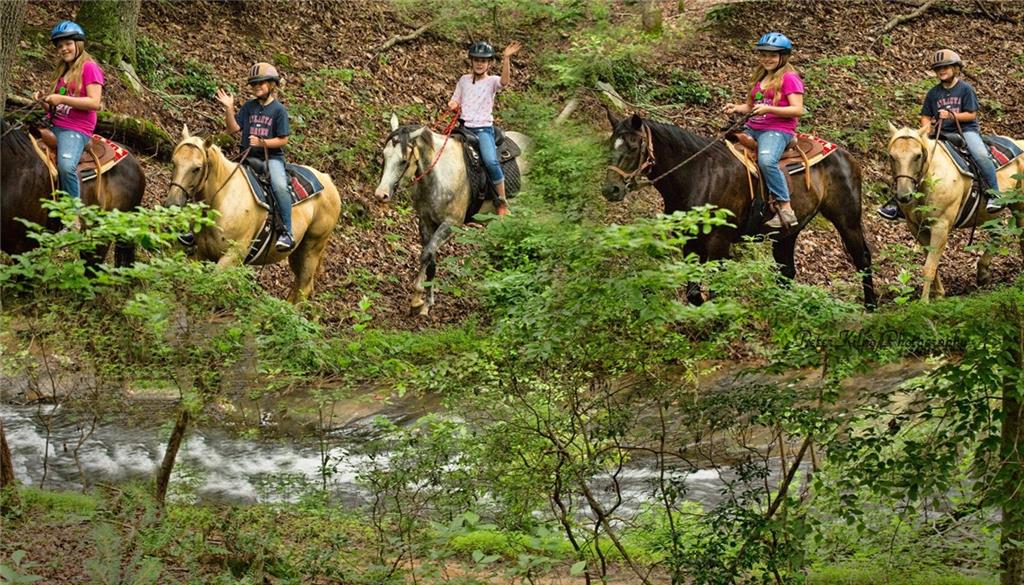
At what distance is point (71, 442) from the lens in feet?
38.0

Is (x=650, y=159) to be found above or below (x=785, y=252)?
above

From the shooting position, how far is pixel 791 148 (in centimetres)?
1367

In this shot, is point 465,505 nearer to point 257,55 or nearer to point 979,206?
point 979,206

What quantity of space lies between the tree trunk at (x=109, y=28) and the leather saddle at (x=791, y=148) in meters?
8.27

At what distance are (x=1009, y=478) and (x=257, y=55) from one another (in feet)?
48.9

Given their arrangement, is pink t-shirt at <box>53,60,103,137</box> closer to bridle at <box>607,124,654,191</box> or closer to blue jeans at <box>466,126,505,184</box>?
blue jeans at <box>466,126,505,184</box>

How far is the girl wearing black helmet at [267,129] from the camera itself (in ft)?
42.5

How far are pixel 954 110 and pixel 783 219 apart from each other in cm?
243

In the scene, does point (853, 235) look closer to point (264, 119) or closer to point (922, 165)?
point (922, 165)

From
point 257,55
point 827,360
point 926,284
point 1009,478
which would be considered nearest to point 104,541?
point 827,360

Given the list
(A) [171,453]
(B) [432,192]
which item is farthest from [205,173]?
(A) [171,453]

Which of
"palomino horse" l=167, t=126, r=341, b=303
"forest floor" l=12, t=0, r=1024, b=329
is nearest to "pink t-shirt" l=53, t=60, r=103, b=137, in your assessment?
"palomino horse" l=167, t=126, r=341, b=303

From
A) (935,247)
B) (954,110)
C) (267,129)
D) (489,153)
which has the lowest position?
(935,247)

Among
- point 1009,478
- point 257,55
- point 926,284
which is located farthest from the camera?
point 257,55
